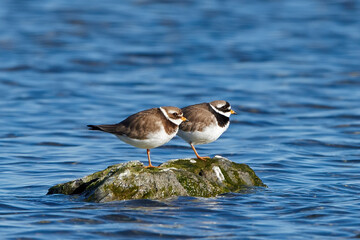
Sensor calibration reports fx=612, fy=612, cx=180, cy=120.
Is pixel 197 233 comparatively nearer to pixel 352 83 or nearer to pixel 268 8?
pixel 352 83

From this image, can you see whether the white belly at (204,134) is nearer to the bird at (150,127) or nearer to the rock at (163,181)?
the rock at (163,181)

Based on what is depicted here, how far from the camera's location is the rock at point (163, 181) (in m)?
10.4

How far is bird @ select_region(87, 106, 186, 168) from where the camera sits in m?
10.4

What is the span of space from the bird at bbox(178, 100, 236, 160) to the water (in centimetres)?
130

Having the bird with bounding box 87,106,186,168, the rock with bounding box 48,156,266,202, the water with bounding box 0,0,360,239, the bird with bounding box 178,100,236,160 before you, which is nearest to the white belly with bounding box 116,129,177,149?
the bird with bounding box 87,106,186,168

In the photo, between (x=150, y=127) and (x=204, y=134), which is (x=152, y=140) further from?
(x=204, y=134)

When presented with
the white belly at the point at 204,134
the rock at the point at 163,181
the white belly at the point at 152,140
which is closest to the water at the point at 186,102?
the rock at the point at 163,181

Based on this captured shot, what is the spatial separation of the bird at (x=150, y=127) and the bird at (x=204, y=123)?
1.90 feet

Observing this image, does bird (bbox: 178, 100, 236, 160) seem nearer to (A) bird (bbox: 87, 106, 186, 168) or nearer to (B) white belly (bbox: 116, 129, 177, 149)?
(A) bird (bbox: 87, 106, 186, 168)

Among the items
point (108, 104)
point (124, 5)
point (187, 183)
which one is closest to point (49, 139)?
point (108, 104)

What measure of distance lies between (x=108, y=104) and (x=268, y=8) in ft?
61.3

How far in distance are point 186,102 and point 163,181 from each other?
10272 millimetres

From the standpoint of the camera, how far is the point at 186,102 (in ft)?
67.9

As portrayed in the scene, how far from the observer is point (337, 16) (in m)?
34.4
